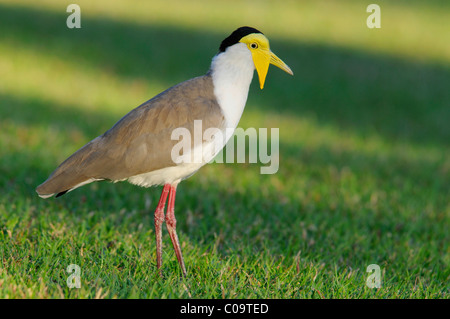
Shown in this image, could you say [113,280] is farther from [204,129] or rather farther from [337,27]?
[337,27]

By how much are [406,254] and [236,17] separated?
45.2ft

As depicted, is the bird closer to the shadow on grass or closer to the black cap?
the black cap

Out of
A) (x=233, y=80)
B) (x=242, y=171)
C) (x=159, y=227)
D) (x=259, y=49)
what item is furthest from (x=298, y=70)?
(x=159, y=227)

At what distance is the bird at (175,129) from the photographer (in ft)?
13.8

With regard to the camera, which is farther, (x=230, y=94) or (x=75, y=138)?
(x=75, y=138)

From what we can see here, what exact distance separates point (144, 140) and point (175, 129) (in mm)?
237

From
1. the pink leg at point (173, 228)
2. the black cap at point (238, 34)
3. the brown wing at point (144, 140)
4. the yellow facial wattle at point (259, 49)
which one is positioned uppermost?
the black cap at point (238, 34)

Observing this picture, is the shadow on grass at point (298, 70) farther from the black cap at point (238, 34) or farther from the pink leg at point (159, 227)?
the black cap at point (238, 34)

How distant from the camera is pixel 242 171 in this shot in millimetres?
7672

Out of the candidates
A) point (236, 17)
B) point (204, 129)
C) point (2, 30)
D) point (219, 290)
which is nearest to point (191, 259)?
point (219, 290)

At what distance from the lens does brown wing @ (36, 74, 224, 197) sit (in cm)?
421

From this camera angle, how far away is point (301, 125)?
33.8ft

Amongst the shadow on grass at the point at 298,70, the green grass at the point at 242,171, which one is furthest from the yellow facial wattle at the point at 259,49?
the shadow on grass at the point at 298,70

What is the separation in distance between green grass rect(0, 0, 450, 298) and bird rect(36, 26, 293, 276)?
592mm
